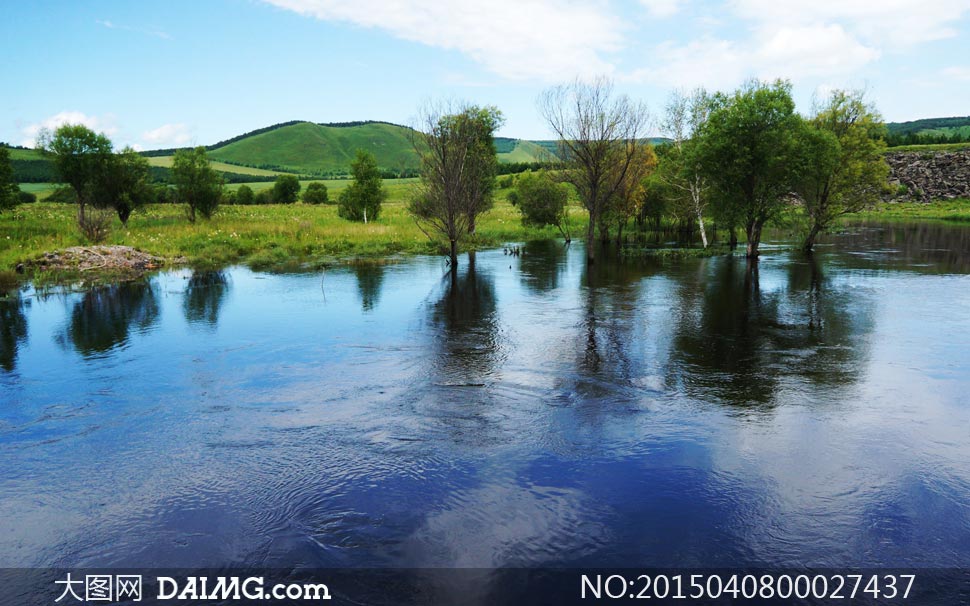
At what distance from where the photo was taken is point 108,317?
1981 centimetres

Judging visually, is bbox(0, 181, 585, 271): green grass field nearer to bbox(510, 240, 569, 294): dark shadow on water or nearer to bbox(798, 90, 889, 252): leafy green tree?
bbox(510, 240, 569, 294): dark shadow on water

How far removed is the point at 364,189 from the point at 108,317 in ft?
137

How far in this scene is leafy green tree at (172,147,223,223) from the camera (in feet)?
161

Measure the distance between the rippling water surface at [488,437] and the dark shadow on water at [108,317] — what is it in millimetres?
168

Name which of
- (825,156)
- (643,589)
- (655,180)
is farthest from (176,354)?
(655,180)

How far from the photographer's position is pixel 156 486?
8.49m

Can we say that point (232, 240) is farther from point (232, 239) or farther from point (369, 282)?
point (369, 282)

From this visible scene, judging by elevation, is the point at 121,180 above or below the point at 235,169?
below

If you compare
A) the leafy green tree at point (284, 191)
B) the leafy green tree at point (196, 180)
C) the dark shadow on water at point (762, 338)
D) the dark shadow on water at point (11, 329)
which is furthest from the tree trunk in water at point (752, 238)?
the leafy green tree at point (284, 191)

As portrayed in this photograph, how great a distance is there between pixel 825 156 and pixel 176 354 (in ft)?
122

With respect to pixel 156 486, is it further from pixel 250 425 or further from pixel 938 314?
pixel 938 314

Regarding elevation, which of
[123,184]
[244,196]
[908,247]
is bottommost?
[908,247]

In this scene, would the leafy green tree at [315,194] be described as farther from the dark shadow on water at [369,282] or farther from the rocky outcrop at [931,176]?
the rocky outcrop at [931,176]

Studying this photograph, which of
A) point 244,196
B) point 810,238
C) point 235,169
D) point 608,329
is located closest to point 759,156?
point 810,238
